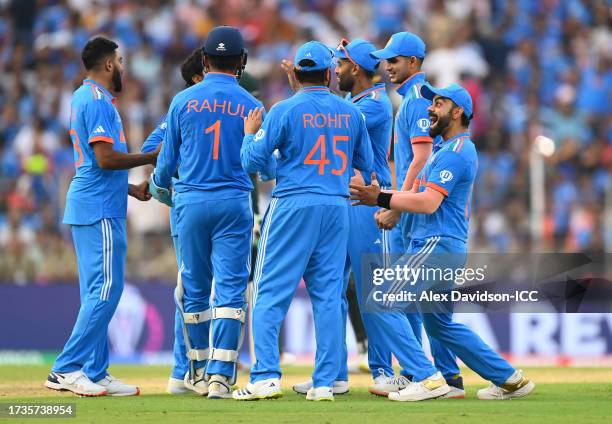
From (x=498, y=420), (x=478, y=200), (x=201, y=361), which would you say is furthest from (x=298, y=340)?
(x=498, y=420)

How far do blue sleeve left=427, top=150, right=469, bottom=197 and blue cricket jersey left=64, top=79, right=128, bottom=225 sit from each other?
267 centimetres

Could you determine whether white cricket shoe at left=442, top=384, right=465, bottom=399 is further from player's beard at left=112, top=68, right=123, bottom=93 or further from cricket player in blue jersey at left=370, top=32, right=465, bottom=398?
player's beard at left=112, top=68, right=123, bottom=93

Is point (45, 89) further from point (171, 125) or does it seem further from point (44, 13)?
point (171, 125)

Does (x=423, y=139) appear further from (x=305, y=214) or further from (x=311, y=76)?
(x=305, y=214)

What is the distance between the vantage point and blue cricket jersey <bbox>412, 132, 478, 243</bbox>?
9305 mm

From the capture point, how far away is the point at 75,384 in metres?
9.93

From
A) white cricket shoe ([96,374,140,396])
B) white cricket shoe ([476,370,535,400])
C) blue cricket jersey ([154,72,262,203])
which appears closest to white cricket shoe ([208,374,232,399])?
white cricket shoe ([96,374,140,396])

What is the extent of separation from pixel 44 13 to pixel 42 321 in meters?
7.39

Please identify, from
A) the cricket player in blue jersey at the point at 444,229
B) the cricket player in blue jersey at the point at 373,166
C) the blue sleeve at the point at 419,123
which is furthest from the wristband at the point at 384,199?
the blue sleeve at the point at 419,123

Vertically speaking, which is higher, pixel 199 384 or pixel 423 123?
pixel 423 123

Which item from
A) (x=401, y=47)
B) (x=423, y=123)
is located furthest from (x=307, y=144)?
(x=401, y=47)

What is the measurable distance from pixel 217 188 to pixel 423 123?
1825 millimetres

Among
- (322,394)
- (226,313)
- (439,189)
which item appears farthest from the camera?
(226,313)

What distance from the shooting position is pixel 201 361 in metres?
9.98
